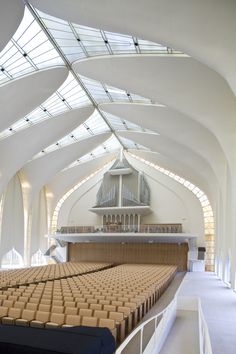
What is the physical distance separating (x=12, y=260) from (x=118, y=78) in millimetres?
20948

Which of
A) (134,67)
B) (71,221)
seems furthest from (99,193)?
(134,67)

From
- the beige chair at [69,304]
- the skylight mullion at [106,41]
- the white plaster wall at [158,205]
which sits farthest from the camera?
the white plaster wall at [158,205]

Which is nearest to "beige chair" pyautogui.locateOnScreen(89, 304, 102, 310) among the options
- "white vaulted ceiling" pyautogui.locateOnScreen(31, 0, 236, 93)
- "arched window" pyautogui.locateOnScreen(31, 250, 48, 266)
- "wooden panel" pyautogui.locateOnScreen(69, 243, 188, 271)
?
"white vaulted ceiling" pyautogui.locateOnScreen(31, 0, 236, 93)

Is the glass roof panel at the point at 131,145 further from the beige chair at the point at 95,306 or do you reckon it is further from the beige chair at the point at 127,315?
the beige chair at the point at 127,315

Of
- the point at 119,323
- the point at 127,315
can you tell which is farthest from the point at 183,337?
the point at 119,323

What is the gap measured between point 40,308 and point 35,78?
13.5 meters

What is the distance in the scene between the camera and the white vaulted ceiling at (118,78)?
10.2 m

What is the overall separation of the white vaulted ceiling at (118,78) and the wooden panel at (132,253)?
792cm

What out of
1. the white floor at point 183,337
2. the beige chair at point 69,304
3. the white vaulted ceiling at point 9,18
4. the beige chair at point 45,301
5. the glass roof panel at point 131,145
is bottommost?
the white floor at point 183,337

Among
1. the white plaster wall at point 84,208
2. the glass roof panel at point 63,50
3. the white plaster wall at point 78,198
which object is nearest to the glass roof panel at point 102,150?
Result: the white plaster wall at point 78,198

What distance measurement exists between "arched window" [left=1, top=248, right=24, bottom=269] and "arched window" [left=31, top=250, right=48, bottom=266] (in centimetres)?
307

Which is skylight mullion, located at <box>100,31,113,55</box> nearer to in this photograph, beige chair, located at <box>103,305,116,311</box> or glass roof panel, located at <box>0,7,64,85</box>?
glass roof panel, located at <box>0,7,64,85</box>

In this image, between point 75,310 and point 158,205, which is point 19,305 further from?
point 158,205

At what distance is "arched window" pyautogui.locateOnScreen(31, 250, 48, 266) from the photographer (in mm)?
34281
